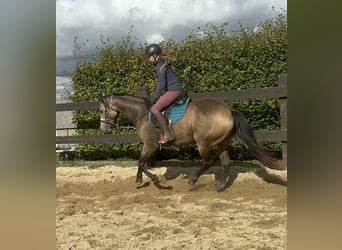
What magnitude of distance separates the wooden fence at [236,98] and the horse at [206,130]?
429 millimetres

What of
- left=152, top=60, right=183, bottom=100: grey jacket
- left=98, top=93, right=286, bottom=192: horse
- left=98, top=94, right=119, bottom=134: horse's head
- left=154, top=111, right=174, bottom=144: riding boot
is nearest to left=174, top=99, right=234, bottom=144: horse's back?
left=98, top=93, right=286, bottom=192: horse

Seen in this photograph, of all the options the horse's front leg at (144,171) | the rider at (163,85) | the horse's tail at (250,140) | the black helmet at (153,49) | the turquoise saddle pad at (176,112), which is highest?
the black helmet at (153,49)

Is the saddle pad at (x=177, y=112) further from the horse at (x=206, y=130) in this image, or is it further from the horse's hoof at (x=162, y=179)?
the horse's hoof at (x=162, y=179)

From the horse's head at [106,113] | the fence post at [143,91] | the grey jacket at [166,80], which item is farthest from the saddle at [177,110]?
the fence post at [143,91]

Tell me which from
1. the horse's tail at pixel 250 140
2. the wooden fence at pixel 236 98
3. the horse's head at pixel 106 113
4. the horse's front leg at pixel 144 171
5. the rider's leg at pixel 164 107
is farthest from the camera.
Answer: the horse's head at pixel 106 113

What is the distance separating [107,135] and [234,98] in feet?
6.96

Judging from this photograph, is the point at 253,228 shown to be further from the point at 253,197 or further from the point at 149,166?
the point at 149,166

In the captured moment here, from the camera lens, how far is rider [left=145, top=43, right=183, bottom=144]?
14.5 ft

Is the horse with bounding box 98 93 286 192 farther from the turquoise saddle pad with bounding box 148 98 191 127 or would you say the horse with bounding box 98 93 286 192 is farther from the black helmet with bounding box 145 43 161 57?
the black helmet with bounding box 145 43 161 57

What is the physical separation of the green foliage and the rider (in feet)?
5.12

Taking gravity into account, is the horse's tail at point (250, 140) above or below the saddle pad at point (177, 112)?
below

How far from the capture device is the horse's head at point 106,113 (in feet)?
16.5
